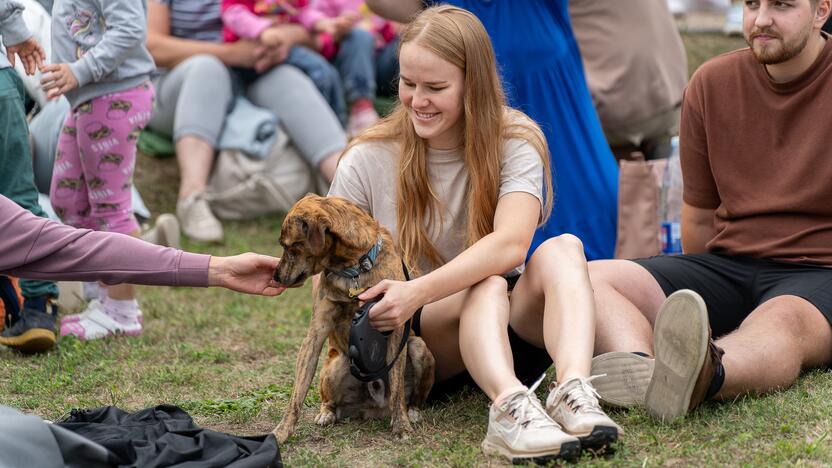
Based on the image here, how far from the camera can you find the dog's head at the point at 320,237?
10.7ft

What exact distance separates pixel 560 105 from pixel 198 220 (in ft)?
9.47

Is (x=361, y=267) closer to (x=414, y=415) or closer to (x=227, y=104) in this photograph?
(x=414, y=415)

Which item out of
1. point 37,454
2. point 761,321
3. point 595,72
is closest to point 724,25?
point 595,72

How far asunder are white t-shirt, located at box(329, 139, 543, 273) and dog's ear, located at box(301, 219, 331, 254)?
0.49 m

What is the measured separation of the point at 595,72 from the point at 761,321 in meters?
2.99

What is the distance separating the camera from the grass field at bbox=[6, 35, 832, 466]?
3.15 m

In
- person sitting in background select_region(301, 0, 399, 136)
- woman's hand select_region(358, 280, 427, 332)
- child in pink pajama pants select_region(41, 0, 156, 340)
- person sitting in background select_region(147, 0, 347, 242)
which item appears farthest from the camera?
person sitting in background select_region(301, 0, 399, 136)

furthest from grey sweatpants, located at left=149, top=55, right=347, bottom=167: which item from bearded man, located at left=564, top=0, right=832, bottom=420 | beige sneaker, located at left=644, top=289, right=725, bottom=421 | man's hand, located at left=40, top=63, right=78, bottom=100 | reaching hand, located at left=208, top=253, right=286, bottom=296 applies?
beige sneaker, located at left=644, top=289, right=725, bottom=421

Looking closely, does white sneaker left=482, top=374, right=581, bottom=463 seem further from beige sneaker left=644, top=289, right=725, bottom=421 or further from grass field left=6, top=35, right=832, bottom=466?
beige sneaker left=644, top=289, right=725, bottom=421

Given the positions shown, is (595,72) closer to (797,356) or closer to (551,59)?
(551,59)

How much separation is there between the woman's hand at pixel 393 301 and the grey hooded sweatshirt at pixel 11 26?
231cm

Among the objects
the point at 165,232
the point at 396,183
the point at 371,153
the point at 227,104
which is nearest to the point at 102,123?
the point at 165,232

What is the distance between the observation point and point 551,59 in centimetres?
508

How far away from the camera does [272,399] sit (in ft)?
13.3
